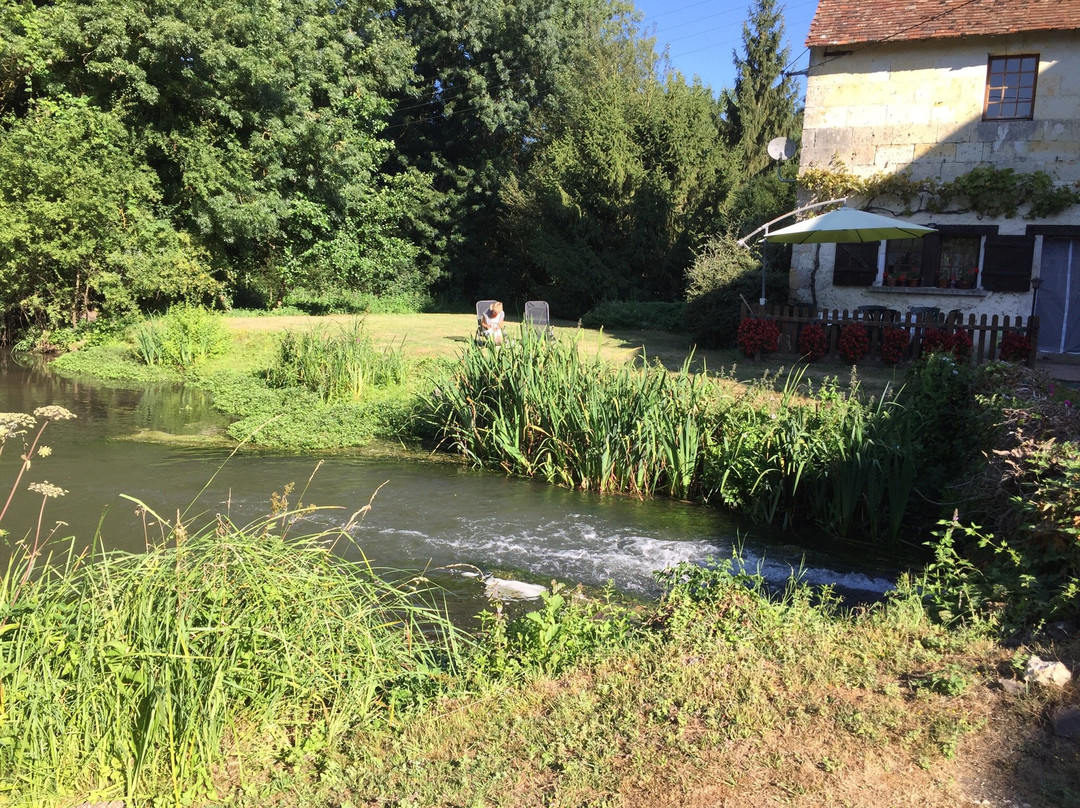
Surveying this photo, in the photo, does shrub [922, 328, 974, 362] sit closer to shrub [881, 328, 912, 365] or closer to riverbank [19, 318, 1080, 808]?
shrub [881, 328, 912, 365]

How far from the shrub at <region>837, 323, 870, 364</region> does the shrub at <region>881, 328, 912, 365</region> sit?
29cm

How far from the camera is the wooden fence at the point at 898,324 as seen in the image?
43.6ft

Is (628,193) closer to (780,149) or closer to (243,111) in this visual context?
(780,149)

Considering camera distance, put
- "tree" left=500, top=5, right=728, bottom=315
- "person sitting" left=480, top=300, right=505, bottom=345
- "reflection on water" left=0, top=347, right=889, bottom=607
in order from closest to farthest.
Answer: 1. "reflection on water" left=0, top=347, right=889, bottom=607
2. "person sitting" left=480, top=300, right=505, bottom=345
3. "tree" left=500, top=5, right=728, bottom=315

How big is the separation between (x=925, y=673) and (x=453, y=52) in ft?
103

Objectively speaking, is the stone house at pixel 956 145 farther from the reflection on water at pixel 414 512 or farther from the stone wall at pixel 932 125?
the reflection on water at pixel 414 512

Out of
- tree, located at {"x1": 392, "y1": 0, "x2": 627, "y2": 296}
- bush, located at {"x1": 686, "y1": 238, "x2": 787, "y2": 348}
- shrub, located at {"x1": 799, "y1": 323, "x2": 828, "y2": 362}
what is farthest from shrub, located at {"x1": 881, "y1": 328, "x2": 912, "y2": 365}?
tree, located at {"x1": 392, "y1": 0, "x2": 627, "y2": 296}

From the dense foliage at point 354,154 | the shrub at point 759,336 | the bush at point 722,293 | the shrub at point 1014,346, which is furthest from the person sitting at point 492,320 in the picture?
the dense foliage at point 354,154

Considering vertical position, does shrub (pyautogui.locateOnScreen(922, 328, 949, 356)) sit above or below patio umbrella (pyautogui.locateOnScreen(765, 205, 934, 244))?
below

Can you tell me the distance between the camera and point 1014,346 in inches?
521

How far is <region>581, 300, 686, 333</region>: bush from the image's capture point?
842 inches

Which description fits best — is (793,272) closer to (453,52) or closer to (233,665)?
(233,665)

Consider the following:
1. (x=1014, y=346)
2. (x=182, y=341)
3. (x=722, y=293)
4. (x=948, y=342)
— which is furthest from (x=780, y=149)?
(x=182, y=341)

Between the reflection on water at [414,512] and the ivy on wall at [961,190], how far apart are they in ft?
33.0
